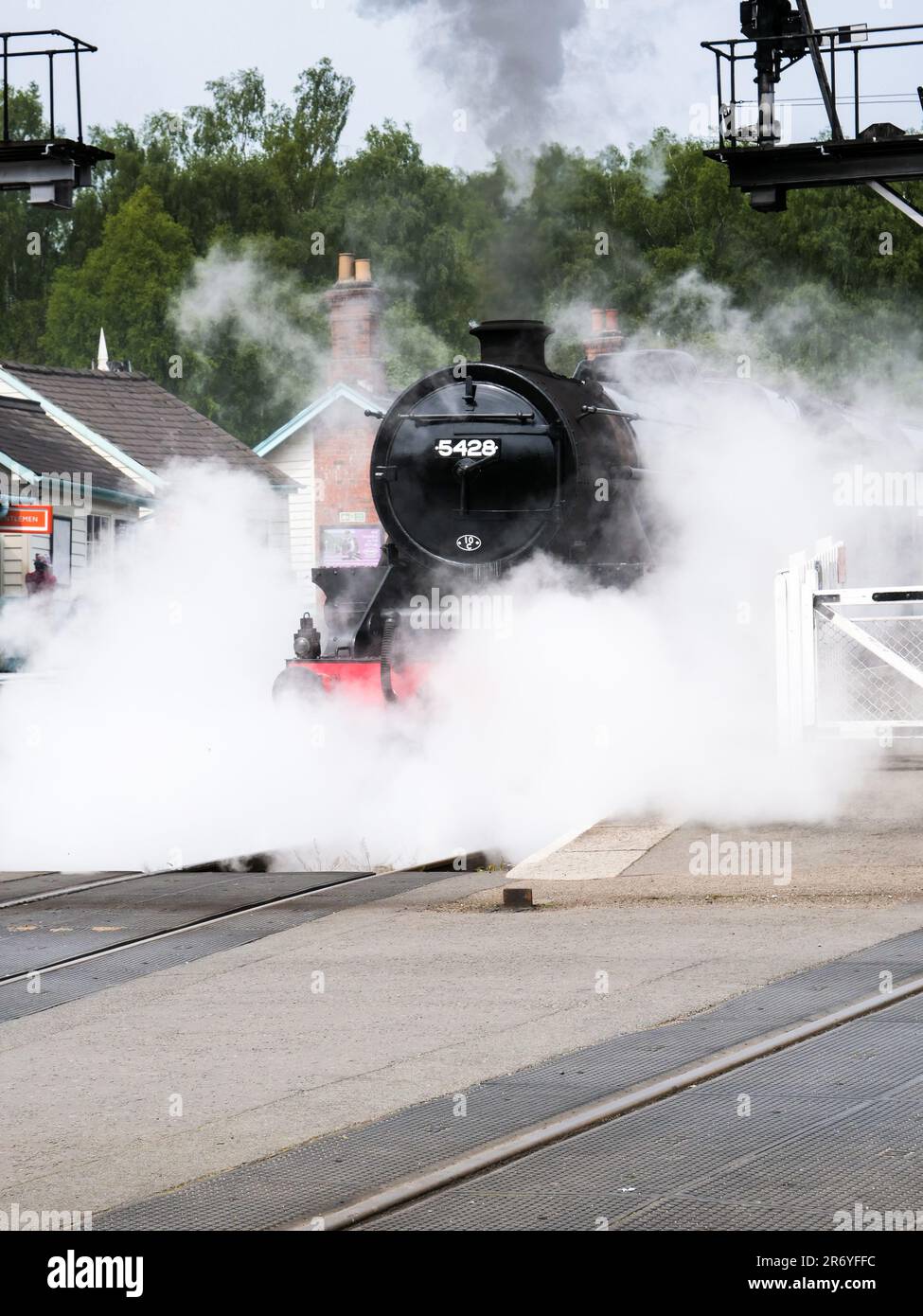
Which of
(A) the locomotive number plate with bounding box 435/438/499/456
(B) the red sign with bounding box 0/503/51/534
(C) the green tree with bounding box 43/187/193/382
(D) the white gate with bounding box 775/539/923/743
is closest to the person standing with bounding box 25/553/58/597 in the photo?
(B) the red sign with bounding box 0/503/51/534

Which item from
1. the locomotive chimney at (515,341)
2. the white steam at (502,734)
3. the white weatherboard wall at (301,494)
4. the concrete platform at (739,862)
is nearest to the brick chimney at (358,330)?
the white weatherboard wall at (301,494)

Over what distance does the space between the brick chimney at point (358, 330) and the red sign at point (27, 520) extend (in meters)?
10.7

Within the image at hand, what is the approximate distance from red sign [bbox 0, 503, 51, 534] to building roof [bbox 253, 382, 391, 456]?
8390mm

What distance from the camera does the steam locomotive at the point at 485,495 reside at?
1374 cm

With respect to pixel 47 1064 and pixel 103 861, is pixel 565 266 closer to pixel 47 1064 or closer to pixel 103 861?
pixel 103 861

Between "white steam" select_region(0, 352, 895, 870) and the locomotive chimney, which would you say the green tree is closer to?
"white steam" select_region(0, 352, 895, 870)

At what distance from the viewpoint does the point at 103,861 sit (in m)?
13.0

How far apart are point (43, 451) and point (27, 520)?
3.45m

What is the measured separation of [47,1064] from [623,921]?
3426 mm

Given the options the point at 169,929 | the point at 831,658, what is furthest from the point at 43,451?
the point at 169,929

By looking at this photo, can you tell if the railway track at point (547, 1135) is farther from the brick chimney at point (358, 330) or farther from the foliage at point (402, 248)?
the brick chimney at point (358, 330)

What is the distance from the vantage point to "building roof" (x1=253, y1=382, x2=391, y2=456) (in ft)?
114

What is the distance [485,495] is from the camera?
45.8 feet
